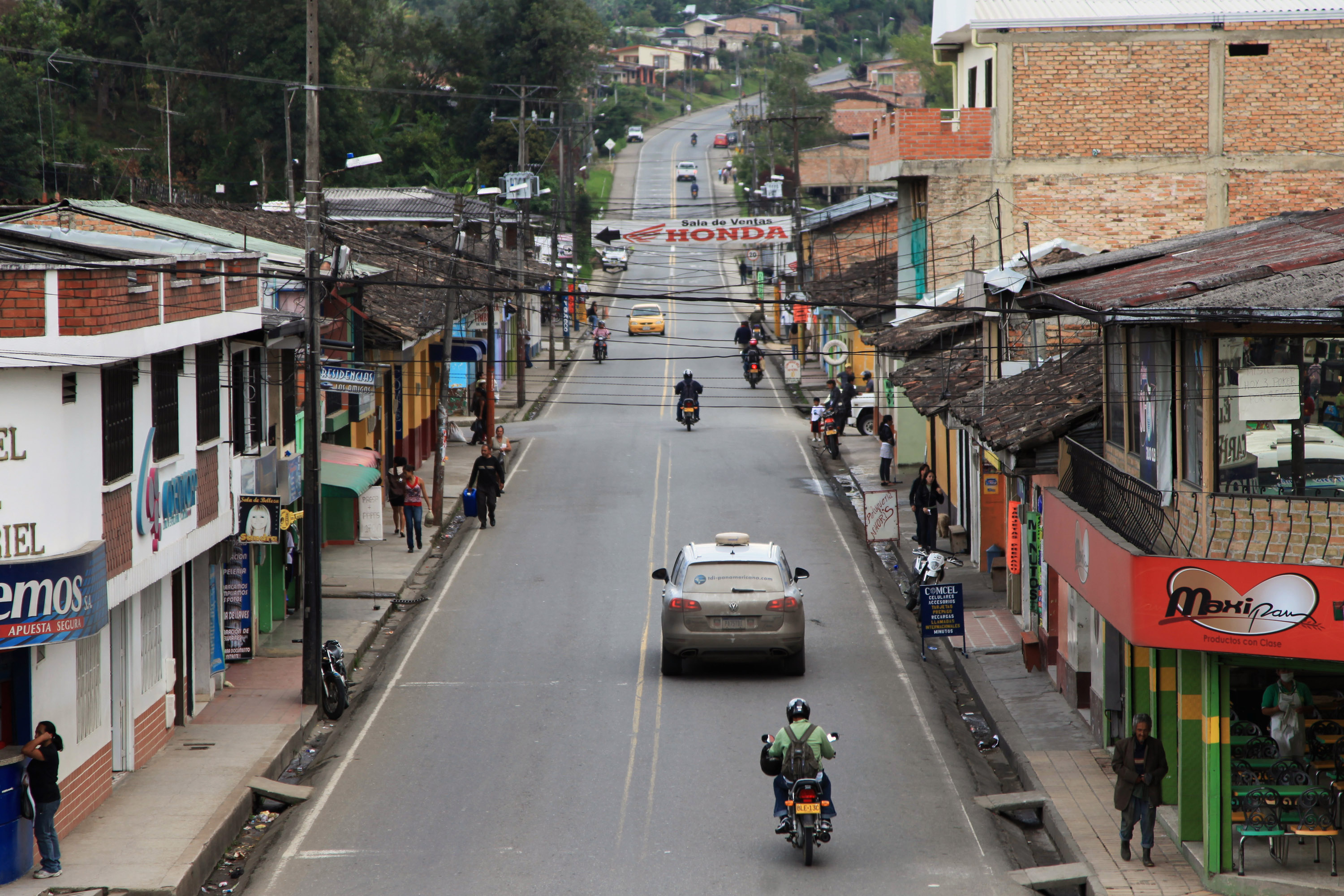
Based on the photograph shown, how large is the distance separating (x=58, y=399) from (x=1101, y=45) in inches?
982

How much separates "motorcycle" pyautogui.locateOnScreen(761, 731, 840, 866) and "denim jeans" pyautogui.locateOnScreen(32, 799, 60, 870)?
639 cm

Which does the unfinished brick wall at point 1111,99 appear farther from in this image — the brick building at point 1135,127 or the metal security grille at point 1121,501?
the metal security grille at point 1121,501

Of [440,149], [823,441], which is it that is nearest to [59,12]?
[440,149]

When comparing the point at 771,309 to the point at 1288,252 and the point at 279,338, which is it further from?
the point at 1288,252

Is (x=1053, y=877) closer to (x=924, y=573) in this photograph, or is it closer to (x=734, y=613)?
(x=734, y=613)

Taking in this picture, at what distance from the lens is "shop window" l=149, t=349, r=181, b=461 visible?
1708cm

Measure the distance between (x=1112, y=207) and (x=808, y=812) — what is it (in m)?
22.4

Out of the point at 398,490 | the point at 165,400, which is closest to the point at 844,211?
the point at 398,490

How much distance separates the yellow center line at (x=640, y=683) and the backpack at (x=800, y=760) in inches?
73.6

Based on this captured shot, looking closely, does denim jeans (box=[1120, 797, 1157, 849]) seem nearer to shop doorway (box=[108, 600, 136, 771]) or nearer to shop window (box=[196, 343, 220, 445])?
shop doorway (box=[108, 600, 136, 771])

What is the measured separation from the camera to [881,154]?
1362 inches

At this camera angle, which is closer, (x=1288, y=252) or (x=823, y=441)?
(x=1288, y=252)

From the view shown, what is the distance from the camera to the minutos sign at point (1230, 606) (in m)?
11.7

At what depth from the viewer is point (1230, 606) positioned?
476 inches
